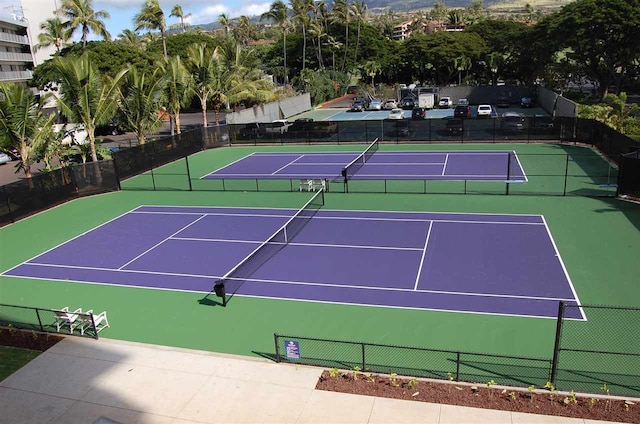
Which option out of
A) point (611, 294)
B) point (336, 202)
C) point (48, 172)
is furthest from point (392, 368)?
point (48, 172)

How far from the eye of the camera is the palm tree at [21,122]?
26484 mm

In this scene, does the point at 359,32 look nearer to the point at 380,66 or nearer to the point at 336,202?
the point at 380,66

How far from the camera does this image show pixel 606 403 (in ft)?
35.1

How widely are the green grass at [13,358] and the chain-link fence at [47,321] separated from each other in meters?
0.96

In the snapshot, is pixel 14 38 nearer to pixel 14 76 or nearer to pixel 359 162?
pixel 14 76

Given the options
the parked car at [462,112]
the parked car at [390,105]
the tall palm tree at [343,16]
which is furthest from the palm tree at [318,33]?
the parked car at [462,112]

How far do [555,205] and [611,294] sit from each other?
10.0 m

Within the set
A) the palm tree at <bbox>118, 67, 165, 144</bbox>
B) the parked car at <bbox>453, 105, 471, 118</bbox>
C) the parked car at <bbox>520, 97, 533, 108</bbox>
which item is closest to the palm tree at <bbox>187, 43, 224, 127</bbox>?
the palm tree at <bbox>118, 67, 165, 144</bbox>

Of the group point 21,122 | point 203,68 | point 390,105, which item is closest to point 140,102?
point 21,122

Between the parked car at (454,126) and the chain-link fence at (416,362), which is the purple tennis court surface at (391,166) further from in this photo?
the chain-link fence at (416,362)

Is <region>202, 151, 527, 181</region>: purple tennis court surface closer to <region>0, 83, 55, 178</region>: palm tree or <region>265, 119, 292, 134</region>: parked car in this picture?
<region>265, 119, 292, 134</region>: parked car

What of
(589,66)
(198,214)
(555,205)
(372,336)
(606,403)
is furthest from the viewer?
(589,66)

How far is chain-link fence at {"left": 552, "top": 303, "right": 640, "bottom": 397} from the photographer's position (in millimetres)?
11477

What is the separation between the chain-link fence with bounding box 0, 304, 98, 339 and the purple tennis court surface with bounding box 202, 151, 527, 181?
19.4 m
